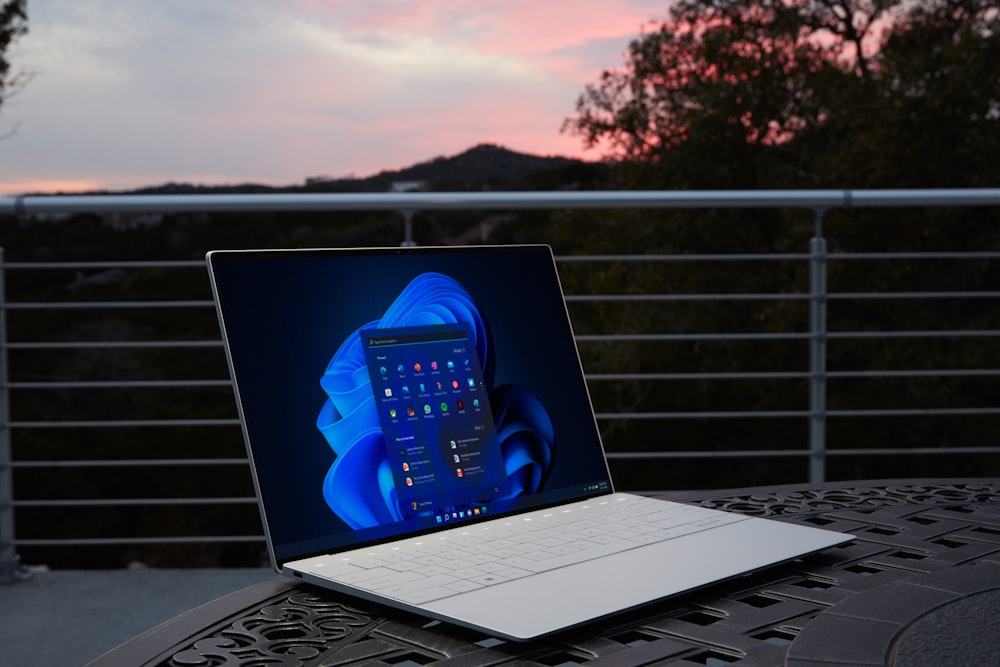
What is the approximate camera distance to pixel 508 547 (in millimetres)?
663

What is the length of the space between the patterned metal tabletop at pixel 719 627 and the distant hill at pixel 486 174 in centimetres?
802

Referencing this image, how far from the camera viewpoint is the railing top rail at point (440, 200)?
227cm

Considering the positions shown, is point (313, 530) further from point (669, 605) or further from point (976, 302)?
point (976, 302)

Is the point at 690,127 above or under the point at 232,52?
under

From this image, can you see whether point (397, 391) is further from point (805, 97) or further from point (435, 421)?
point (805, 97)

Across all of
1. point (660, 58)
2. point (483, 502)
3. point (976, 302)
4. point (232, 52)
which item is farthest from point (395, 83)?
point (483, 502)

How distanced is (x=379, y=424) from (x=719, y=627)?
0.29m

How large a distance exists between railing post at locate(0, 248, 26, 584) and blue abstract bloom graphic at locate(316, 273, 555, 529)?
1956 millimetres

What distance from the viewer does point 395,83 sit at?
10.1 m

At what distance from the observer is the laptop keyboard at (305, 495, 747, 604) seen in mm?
597

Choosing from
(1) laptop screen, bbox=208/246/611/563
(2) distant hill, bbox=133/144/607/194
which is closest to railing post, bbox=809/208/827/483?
(1) laptop screen, bbox=208/246/611/563

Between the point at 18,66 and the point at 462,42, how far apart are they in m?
4.26

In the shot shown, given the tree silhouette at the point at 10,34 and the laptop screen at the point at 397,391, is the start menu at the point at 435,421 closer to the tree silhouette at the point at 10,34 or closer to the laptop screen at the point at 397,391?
the laptop screen at the point at 397,391

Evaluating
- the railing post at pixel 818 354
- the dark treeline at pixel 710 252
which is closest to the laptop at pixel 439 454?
the railing post at pixel 818 354
